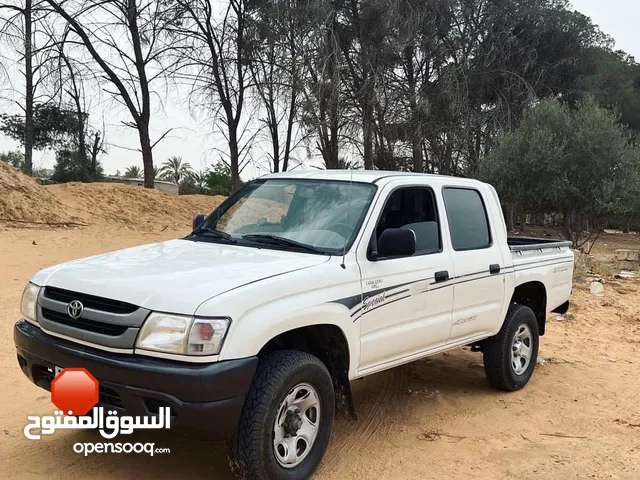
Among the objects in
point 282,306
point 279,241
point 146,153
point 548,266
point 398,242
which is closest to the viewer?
point 282,306

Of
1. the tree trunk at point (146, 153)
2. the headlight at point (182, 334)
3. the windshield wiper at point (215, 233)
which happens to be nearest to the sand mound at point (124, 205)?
the tree trunk at point (146, 153)

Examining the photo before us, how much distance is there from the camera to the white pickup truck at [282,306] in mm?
3242

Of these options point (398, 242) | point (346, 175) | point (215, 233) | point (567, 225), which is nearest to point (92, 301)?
point (215, 233)

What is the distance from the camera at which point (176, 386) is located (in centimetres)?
315

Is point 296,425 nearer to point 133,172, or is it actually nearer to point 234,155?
point 234,155

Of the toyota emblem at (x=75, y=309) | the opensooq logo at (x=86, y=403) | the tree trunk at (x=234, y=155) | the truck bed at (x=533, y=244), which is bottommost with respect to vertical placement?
the opensooq logo at (x=86, y=403)

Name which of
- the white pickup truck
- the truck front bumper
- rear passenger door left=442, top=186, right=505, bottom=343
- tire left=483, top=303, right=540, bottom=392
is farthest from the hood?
tire left=483, top=303, right=540, bottom=392

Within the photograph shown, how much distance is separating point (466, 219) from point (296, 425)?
2.58 m

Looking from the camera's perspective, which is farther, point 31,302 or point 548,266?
point 548,266

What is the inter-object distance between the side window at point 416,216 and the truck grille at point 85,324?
2015mm

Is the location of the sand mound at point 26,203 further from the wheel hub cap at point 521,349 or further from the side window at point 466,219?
the wheel hub cap at point 521,349

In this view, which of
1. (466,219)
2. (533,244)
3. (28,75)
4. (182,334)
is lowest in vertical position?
(182,334)

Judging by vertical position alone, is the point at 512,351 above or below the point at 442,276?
below

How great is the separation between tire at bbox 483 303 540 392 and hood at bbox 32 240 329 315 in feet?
8.14
